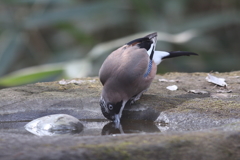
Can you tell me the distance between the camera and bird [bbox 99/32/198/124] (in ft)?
14.3

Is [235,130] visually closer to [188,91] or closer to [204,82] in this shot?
[188,91]

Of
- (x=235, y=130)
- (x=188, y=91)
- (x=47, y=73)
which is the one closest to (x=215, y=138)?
(x=235, y=130)

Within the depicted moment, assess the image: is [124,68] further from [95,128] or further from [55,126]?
[55,126]

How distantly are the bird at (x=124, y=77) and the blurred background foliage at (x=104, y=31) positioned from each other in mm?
2388

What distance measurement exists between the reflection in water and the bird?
12 centimetres

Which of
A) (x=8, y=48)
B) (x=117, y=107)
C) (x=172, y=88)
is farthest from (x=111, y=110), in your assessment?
(x=8, y=48)

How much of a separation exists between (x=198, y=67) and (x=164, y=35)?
1.65m

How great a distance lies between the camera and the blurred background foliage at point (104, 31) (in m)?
8.58

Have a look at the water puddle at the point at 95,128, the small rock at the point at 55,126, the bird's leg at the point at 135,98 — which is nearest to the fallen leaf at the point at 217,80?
the bird's leg at the point at 135,98

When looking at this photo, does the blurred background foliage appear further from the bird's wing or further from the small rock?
the small rock

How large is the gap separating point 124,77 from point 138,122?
0.74 meters

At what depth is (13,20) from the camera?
9156 millimetres

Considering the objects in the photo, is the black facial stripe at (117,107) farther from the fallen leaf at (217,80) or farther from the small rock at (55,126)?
the fallen leaf at (217,80)

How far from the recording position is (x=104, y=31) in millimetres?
11203
